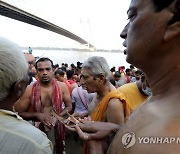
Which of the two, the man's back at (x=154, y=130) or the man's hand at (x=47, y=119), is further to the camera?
the man's hand at (x=47, y=119)

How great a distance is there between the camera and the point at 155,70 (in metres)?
0.61

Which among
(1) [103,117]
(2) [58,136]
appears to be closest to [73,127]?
(1) [103,117]

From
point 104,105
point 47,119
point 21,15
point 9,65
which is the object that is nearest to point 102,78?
point 104,105

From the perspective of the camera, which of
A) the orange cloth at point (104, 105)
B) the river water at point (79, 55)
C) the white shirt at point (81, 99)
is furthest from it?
the river water at point (79, 55)

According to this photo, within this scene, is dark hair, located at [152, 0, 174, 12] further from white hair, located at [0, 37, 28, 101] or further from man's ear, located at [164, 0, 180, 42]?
white hair, located at [0, 37, 28, 101]

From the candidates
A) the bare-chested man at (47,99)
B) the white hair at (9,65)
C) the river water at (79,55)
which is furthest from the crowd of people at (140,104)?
the river water at (79,55)

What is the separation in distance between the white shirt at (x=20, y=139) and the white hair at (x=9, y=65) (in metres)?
0.12

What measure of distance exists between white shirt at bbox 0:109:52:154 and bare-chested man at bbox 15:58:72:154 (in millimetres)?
1639

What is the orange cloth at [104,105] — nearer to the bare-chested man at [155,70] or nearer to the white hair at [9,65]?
the white hair at [9,65]

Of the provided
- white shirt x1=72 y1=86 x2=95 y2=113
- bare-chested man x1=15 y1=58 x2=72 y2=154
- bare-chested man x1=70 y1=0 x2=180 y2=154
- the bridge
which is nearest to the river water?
the bridge

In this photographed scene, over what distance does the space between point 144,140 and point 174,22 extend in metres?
0.22

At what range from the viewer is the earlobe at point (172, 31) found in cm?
53

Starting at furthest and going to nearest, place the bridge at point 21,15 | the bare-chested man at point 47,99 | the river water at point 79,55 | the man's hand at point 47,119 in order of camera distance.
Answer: the river water at point 79,55
the bridge at point 21,15
the bare-chested man at point 47,99
the man's hand at point 47,119

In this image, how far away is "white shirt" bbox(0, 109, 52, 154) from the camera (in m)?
0.90
